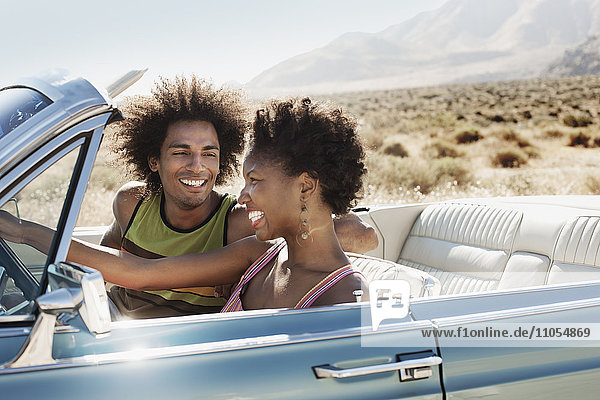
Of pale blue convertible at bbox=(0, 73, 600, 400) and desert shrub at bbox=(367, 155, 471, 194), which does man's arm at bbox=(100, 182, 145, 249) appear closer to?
pale blue convertible at bbox=(0, 73, 600, 400)

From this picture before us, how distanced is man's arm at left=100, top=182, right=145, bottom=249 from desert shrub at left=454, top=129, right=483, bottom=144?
24005mm

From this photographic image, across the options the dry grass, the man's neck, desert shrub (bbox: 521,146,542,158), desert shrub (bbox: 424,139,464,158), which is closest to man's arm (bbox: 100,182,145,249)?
the man's neck

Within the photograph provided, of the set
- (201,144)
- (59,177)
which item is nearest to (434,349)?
(59,177)

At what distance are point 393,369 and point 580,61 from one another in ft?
220

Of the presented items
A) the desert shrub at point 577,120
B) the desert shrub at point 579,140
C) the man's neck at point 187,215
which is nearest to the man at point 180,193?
the man's neck at point 187,215

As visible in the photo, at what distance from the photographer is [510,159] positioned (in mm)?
22984

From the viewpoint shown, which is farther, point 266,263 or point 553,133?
point 553,133

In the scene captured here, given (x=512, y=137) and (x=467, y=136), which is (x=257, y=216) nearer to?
(x=467, y=136)

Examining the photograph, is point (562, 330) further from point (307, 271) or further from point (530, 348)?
A: point (307, 271)

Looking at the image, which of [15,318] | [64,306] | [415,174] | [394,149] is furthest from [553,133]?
[64,306]

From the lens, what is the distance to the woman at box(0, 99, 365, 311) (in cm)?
213

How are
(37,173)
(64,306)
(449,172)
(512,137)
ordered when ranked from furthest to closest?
(512,137) < (449,172) < (37,173) < (64,306)

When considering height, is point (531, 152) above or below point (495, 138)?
below

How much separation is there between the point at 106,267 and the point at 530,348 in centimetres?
132
